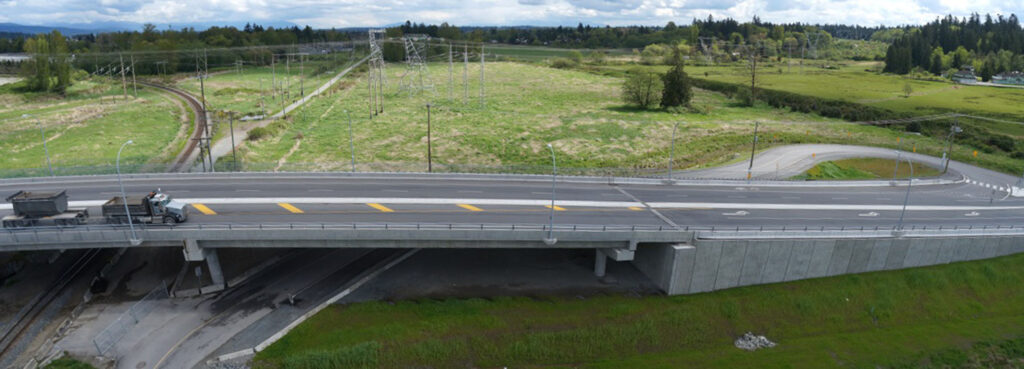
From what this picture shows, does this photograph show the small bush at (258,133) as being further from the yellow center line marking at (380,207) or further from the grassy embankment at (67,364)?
the grassy embankment at (67,364)

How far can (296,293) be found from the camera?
39.7m

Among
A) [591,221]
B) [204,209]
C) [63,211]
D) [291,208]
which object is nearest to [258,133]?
[204,209]

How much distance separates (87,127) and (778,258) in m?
104

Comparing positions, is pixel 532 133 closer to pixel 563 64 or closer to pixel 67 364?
pixel 67 364

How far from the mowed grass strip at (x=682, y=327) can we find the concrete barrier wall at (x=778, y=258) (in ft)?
2.86

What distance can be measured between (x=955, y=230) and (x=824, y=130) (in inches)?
2304

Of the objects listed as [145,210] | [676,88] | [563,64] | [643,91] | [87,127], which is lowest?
[87,127]

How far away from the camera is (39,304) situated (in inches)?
1499

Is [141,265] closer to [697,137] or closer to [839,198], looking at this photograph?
[839,198]

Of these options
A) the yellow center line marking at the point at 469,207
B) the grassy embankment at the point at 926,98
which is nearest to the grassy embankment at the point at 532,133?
the grassy embankment at the point at 926,98

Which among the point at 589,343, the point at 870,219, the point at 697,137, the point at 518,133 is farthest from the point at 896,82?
the point at 589,343

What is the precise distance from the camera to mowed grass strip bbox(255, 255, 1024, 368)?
3400 cm

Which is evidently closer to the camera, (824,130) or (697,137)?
(697,137)

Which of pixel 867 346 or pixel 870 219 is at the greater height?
pixel 870 219
